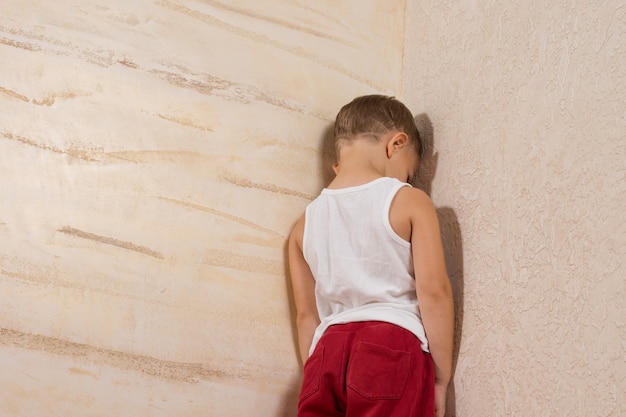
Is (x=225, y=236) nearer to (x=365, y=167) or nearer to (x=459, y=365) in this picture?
(x=365, y=167)

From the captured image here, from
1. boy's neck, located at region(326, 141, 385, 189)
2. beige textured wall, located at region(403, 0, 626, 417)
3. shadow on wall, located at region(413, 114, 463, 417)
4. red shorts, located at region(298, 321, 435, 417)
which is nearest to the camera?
beige textured wall, located at region(403, 0, 626, 417)

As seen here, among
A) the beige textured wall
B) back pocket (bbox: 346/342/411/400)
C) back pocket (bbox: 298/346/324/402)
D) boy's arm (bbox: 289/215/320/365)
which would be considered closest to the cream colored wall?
boy's arm (bbox: 289/215/320/365)

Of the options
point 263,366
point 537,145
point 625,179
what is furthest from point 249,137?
point 625,179

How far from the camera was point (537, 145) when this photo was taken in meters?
1.10

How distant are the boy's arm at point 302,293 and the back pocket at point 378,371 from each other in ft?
0.73

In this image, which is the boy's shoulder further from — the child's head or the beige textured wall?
the child's head

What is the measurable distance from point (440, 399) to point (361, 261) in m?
0.29

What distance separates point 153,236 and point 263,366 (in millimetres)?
361

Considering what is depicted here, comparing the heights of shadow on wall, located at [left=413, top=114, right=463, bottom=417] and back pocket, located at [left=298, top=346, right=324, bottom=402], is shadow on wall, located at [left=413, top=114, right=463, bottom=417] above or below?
above

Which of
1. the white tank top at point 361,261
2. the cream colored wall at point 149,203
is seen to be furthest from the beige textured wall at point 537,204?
the cream colored wall at point 149,203

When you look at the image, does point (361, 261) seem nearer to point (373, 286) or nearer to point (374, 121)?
point (373, 286)

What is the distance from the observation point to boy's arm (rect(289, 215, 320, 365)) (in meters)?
1.40

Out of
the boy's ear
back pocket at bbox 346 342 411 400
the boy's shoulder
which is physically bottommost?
back pocket at bbox 346 342 411 400

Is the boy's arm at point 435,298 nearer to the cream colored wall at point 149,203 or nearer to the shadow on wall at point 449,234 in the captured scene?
the shadow on wall at point 449,234
